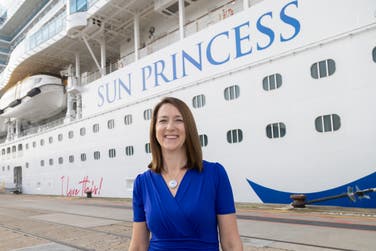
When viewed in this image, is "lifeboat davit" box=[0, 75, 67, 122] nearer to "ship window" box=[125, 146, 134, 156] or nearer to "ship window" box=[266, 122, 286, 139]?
"ship window" box=[125, 146, 134, 156]

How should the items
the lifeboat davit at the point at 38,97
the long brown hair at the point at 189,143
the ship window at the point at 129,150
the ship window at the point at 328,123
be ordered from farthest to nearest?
the lifeboat davit at the point at 38,97 → the ship window at the point at 129,150 → the ship window at the point at 328,123 → the long brown hair at the point at 189,143

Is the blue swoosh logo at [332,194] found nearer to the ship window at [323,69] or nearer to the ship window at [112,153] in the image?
the ship window at [323,69]

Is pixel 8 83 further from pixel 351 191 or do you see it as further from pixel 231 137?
pixel 351 191

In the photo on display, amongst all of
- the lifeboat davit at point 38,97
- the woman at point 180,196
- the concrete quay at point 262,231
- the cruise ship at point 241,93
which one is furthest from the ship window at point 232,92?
the lifeboat davit at point 38,97

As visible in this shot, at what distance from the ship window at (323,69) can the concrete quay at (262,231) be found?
3477 millimetres

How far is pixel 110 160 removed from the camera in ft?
52.3

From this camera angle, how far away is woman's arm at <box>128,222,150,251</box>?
75.6 inches

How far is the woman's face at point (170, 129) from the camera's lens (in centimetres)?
183

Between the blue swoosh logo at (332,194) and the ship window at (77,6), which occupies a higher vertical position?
the ship window at (77,6)

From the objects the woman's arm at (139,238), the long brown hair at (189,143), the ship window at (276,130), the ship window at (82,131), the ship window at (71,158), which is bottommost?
the woman's arm at (139,238)

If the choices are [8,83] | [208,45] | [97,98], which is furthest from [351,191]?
[8,83]

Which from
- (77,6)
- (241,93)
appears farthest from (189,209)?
(77,6)

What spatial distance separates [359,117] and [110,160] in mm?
11446

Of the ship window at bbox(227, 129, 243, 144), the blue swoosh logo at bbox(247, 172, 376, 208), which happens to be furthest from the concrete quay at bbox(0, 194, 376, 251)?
the ship window at bbox(227, 129, 243, 144)
